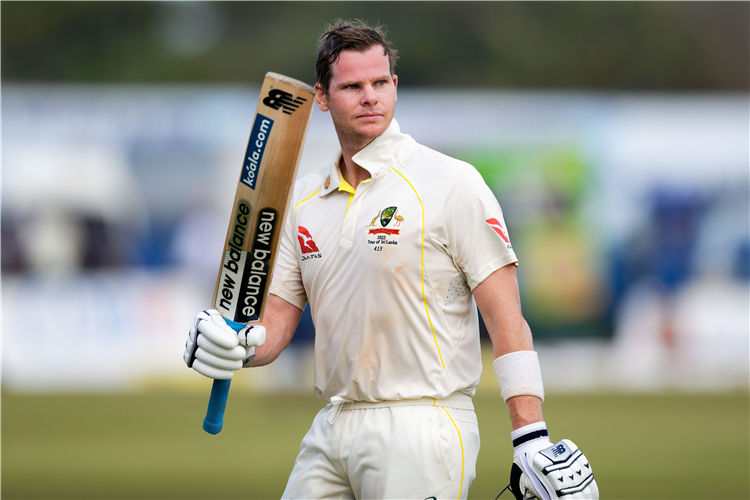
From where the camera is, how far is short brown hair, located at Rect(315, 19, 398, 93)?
2949 millimetres

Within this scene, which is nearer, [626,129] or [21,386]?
[21,386]

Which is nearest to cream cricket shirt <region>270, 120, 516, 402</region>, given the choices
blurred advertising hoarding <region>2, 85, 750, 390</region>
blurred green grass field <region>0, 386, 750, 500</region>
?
blurred green grass field <region>0, 386, 750, 500</region>

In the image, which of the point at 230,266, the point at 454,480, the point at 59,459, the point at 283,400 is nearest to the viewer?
the point at 454,480

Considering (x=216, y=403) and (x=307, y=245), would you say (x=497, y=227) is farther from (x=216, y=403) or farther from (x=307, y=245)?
(x=216, y=403)

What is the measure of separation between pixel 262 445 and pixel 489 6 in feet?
62.0

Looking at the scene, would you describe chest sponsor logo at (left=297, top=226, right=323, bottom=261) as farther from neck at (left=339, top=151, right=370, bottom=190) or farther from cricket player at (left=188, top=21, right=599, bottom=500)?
neck at (left=339, top=151, right=370, bottom=190)

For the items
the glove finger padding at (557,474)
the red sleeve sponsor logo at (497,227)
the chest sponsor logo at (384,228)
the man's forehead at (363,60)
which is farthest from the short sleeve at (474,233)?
the glove finger padding at (557,474)

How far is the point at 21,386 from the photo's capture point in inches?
501

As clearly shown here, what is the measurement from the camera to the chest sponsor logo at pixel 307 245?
3.04m

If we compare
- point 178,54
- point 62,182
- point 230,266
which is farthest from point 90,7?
point 230,266

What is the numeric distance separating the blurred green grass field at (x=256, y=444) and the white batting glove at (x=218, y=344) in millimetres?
3770

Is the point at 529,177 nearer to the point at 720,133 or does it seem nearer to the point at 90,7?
the point at 720,133

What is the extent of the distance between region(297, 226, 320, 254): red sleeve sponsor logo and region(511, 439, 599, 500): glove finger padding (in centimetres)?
92

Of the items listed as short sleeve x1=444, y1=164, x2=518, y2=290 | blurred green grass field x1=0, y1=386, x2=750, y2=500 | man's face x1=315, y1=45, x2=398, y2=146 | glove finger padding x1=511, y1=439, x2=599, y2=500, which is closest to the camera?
glove finger padding x1=511, y1=439, x2=599, y2=500
